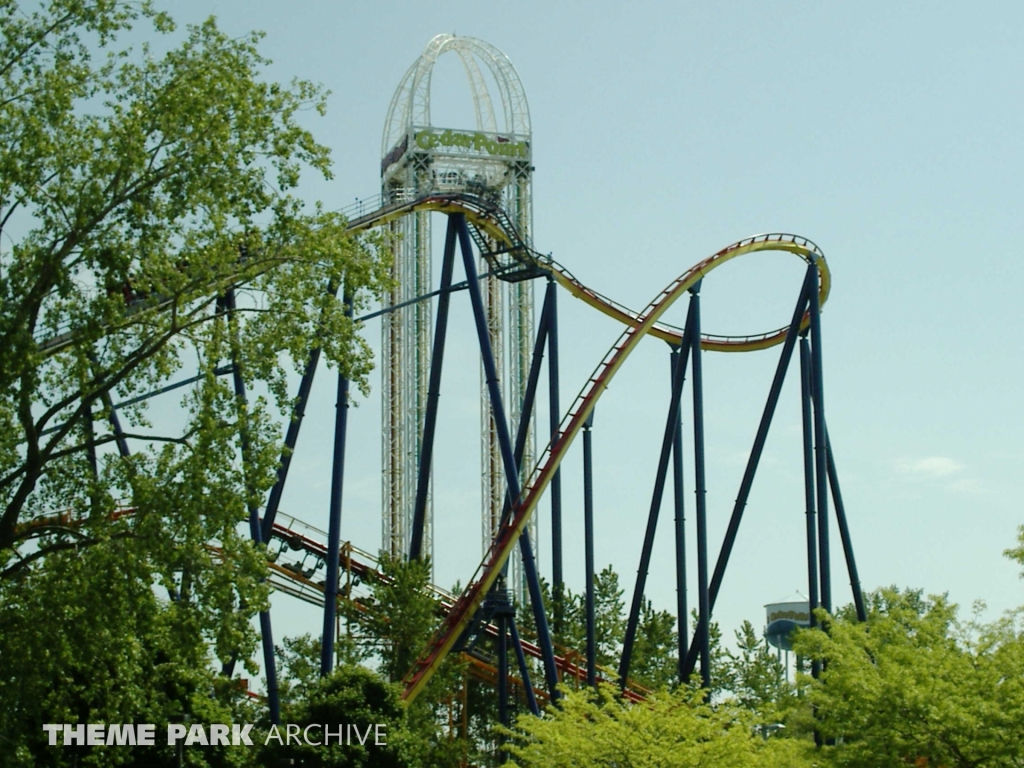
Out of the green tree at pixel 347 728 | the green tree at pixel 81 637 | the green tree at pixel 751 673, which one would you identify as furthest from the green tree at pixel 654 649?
the green tree at pixel 81 637

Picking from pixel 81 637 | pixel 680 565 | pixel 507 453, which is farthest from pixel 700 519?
pixel 81 637

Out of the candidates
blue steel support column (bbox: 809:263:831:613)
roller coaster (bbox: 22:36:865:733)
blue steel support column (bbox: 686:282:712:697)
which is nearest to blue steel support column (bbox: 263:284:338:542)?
roller coaster (bbox: 22:36:865:733)

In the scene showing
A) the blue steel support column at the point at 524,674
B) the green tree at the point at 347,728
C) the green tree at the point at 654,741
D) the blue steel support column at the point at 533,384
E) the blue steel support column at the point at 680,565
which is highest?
the blue steel support column at the point at 533,384

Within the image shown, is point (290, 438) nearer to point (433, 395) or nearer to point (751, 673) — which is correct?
point (433, 395)

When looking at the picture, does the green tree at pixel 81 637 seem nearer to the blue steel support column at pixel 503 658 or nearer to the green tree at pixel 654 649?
the blue steel support column at pixel 503 658

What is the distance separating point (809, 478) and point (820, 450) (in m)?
0.55

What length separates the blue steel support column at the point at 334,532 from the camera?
21.0m

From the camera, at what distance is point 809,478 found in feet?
83.2

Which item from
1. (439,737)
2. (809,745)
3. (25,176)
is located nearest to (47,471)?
(25,176)

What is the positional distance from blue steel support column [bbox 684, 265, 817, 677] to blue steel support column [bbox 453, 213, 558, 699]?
325 centimetres

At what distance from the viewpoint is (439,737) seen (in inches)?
1038

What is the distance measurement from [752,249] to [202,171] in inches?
585

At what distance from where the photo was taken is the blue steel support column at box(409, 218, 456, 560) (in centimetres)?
2403

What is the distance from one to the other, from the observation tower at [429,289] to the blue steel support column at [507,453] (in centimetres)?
1595
